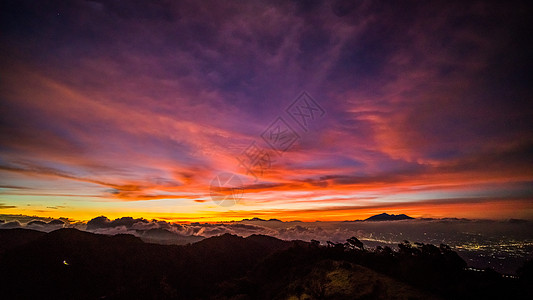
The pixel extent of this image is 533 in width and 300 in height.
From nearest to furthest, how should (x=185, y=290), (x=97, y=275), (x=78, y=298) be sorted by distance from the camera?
(x=78, y=298)
(x=185, y=290)
(x=97, y=275)

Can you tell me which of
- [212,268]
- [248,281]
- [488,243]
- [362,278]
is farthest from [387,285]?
[488,243]

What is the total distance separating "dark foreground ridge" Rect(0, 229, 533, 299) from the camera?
107ft

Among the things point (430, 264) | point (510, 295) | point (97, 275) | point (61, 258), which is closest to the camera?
point (510, 295)

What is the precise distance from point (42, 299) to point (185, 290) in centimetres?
8944

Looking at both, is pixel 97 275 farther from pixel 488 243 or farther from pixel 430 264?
pixel 488 243

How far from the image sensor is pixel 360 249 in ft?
212

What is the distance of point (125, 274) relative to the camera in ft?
547

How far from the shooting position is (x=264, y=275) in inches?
3593

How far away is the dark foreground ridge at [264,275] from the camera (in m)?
32.5

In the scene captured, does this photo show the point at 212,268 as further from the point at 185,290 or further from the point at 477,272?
the point at 477,272

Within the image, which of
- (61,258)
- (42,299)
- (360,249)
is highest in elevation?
(360,249)

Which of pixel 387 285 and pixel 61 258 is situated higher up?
pixel 387 285

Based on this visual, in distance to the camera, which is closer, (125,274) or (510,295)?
(510,295)

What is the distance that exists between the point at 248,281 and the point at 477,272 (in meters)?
76.8
